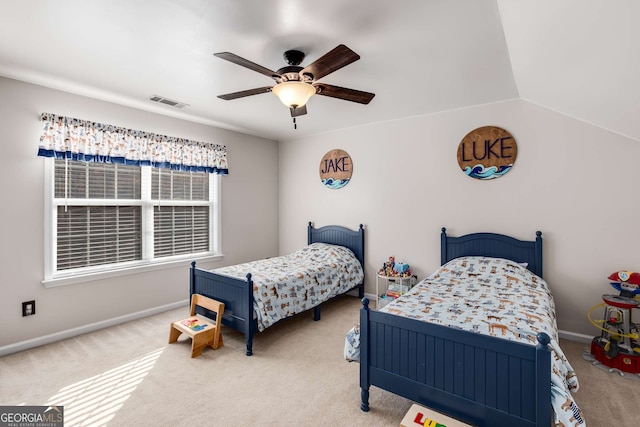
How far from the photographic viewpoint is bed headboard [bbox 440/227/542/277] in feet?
10.2

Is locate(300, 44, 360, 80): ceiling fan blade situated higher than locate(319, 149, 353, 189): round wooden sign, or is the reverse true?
locate(300, 44, 360, 80): ceiling fan blade

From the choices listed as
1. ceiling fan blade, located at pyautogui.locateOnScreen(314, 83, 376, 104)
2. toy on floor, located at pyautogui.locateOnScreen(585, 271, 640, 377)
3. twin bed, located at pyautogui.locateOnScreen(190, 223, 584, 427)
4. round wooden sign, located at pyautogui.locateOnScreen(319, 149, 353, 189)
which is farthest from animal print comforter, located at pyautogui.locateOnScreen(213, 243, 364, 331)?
toy on floor, located at pyautogui.locateOnScreen(585, 271, 640, 377)

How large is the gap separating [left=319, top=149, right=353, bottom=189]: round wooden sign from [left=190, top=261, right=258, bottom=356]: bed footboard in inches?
88.3

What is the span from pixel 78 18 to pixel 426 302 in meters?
2.95

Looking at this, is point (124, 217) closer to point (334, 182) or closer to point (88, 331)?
point (88, 331)

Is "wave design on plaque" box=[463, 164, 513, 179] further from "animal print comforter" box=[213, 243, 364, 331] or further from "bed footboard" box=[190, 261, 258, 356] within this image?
"bed footboard" box=[190, 261, 258, 356]

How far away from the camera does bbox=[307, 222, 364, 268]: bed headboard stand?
432 cm

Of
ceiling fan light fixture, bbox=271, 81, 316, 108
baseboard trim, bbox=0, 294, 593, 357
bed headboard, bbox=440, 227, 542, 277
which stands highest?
ceiling fan light fixture, bbox=271, 81, 316, 108

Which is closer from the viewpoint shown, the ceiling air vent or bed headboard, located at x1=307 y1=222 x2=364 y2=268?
the ceiling air vent

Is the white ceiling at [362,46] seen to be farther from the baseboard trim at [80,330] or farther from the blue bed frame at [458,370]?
the baseboard trim at [80,330]

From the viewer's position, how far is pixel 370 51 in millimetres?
2240

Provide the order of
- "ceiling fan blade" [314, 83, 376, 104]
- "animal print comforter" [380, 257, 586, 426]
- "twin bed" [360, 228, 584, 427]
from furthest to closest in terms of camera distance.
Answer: "ceiling fan blade" [314, 83, 376, 104] → "animal print comforter" [380, 257, 586, 426] → "twin bed" [360, 228, 584, 427]

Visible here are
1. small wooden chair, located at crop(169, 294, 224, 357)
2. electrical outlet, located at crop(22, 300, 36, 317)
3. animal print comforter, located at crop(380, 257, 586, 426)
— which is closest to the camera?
animal print comforter, located at crop(380, 257, 586, 426)

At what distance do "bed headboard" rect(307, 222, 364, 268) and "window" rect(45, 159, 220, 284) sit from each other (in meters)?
1.43
